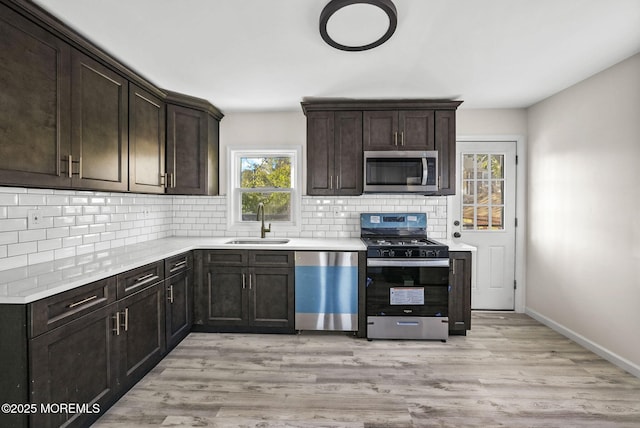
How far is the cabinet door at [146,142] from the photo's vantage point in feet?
8.64

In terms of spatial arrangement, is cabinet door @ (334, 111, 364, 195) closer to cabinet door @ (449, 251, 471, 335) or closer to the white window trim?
the white window trim

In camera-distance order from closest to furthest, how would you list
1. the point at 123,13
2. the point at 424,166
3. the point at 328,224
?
the point at 123,13
the point at 424,166
the point at 328,224

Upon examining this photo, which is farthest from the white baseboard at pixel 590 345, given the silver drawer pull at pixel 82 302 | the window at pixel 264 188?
the silver drawer pull at pixel 82 302

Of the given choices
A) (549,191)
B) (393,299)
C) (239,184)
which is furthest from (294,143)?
(549,191)

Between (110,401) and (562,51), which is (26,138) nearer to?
(110,401)

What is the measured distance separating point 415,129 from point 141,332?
3086 millimetres

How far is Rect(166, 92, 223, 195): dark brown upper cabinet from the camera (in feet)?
10.5

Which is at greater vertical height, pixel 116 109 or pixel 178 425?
pixel 116 109

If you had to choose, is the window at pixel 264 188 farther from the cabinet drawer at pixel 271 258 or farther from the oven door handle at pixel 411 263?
the oven door handle at pixel 411 263

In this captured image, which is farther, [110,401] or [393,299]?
[393,299]

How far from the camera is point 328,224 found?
375cm

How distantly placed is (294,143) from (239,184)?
0.84 meters

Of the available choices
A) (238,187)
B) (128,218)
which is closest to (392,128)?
(238,187)

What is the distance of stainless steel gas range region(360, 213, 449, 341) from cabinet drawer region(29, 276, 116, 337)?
6.87 ft
